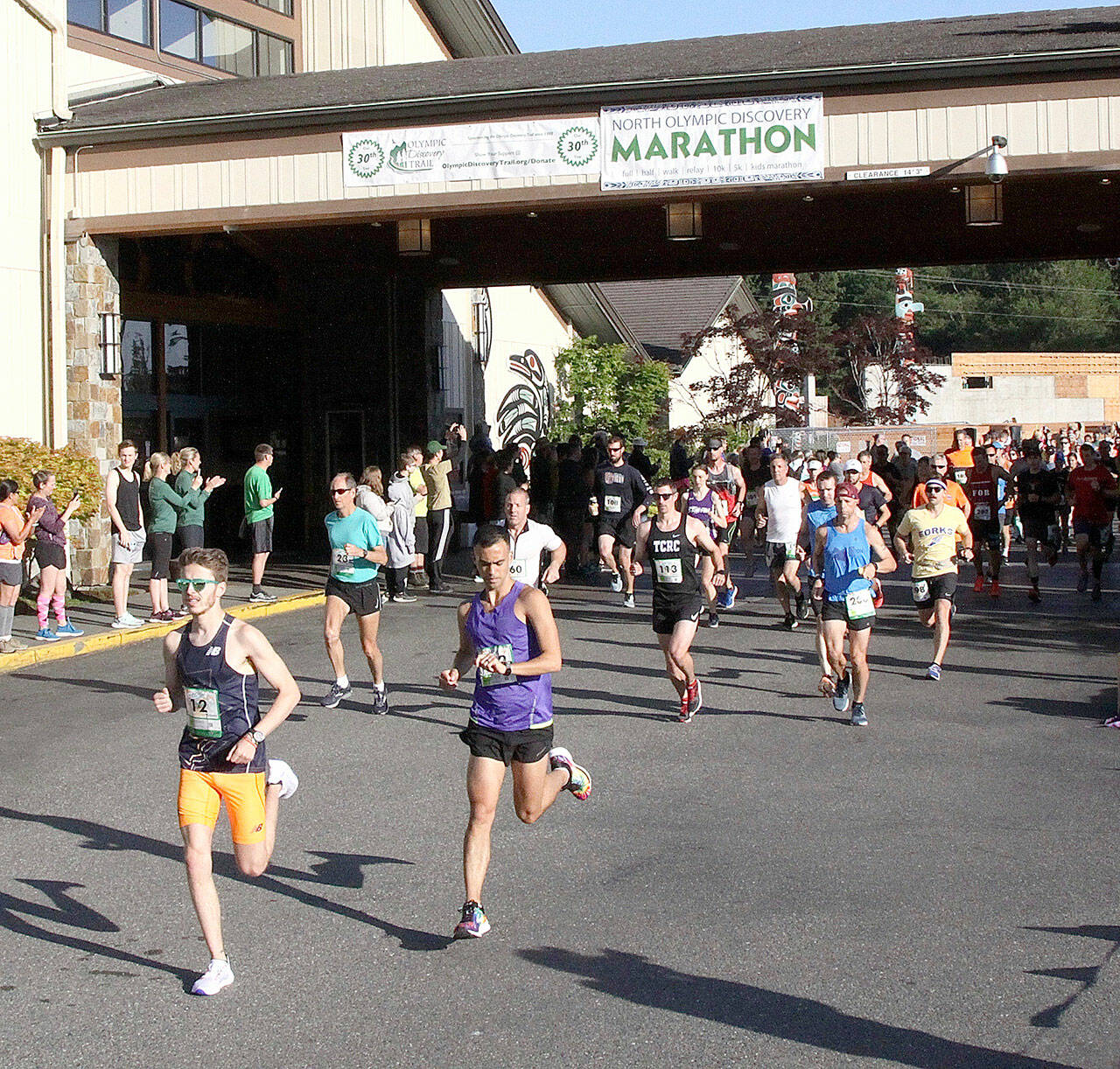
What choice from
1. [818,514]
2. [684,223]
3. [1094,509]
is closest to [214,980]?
[818,514]

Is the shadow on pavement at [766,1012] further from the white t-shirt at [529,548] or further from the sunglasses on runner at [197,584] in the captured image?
the white t-shirt at [529,548]

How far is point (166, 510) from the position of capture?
1548cm

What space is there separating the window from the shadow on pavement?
20865 millimetres

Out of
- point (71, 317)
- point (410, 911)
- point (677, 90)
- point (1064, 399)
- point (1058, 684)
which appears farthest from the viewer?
point (1064, 399)

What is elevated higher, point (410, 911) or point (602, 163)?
point (602, 163)

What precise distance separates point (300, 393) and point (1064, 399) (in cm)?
4568

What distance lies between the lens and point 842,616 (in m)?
10.4

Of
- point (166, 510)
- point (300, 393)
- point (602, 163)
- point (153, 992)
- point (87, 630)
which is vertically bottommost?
point (153, 992)

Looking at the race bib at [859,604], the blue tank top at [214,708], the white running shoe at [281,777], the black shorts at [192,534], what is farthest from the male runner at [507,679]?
the black shorts at [192,534]

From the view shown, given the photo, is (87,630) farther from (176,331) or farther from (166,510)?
A: (176,331)

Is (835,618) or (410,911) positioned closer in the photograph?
(410,911)

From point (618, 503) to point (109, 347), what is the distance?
22.3 ft

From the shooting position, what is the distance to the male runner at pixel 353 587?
10812mm

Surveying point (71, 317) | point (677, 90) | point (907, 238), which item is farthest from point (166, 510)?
point (907, 238)
